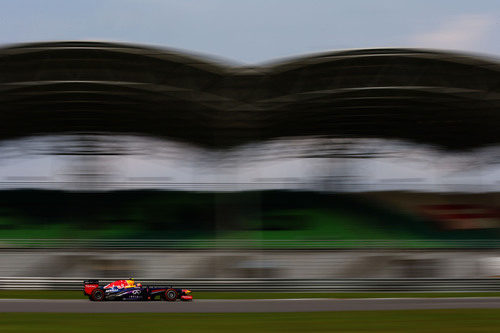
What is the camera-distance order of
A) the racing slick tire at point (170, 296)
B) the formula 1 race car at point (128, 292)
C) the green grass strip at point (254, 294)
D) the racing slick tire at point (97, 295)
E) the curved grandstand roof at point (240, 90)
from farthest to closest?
1. the curved grandstand roof at point (240, 90)
2. the green grass strip at point (254, 294)
3. the racing slick tire at point (97, 295)
4. the racing slick tire at point (170, 296)
5. the formula 1 race car at point (128, 292)

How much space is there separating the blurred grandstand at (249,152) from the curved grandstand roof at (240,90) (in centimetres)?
8

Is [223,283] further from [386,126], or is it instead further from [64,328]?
[386,126]

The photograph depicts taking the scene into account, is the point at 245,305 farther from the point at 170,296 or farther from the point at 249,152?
the point at 249,152

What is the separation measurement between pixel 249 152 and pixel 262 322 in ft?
65.2

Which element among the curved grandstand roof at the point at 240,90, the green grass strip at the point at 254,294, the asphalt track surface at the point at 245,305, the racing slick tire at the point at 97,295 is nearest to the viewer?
the asphalt track surface at the point at 245,305

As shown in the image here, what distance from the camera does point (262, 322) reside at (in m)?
13.2

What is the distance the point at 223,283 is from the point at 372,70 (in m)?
10.2

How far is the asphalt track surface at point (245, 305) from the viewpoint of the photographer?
15602mm

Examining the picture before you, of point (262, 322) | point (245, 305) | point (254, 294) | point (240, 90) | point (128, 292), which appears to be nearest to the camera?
point (262, 322)

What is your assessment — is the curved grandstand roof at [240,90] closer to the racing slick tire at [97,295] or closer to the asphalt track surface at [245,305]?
the asphalt track surface at [245,305]

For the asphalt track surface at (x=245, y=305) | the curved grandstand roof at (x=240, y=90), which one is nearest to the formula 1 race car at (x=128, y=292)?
the asphalt track surface at (x=245, y=305)

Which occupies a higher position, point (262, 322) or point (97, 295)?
point (262, 322)

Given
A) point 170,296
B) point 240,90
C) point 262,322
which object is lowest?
point 170,296

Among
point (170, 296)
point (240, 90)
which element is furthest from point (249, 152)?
point (170, 296)
